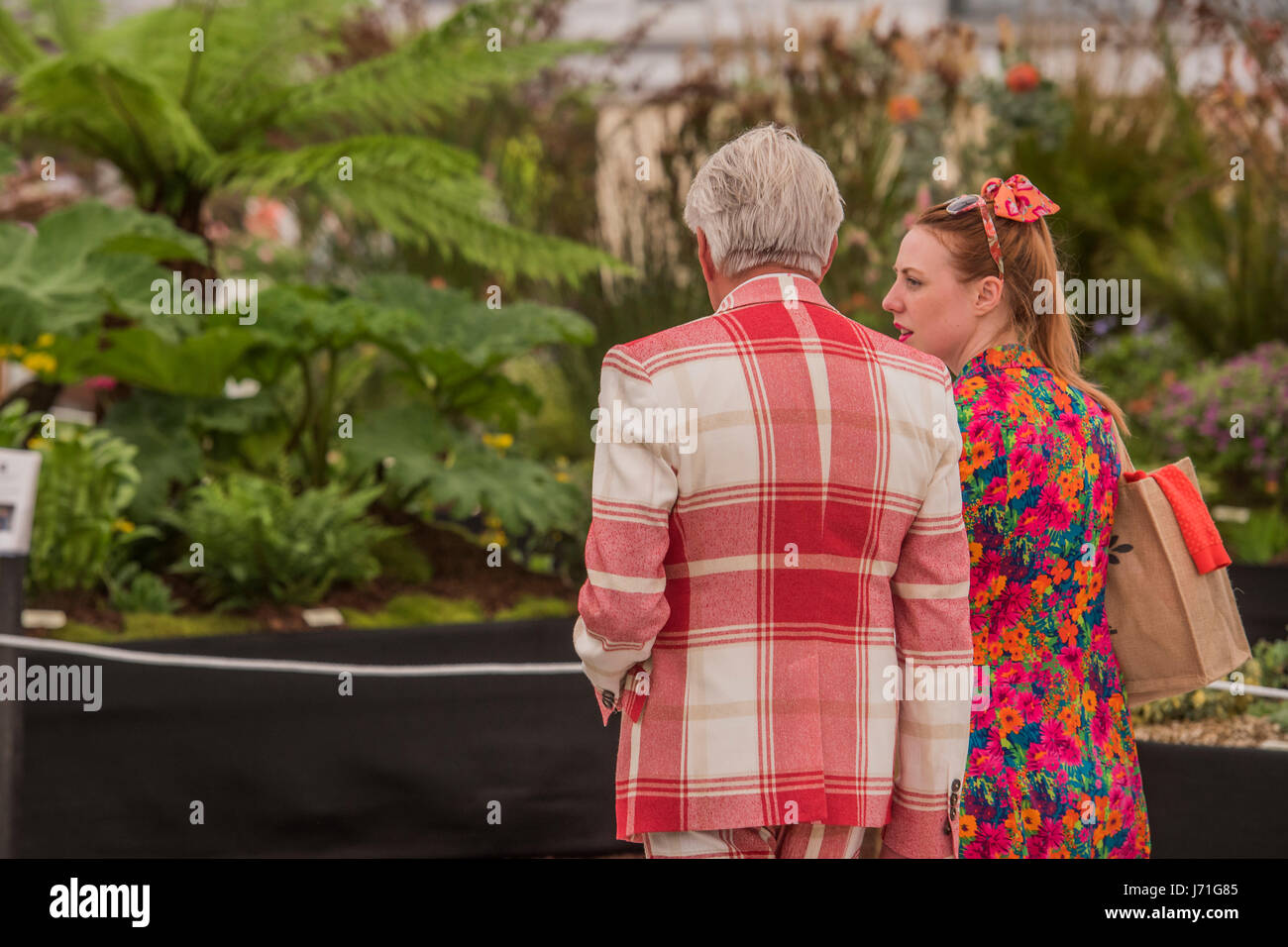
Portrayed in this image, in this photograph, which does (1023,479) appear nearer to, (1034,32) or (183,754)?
(183,754)

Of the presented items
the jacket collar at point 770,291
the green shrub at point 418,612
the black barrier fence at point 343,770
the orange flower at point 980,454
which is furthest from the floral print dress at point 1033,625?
the green shrub at point 418,612

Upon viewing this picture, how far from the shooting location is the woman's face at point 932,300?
1.85 metres

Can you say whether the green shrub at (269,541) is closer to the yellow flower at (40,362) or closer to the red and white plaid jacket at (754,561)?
the yellow flower at (40,362)

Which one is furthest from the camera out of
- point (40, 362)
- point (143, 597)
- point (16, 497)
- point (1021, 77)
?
point (1021, 77)

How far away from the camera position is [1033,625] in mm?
1769

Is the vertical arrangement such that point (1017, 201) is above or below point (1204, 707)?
above

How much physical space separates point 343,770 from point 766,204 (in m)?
2.38

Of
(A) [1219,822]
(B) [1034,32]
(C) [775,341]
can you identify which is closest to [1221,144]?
(B) [1034,32]

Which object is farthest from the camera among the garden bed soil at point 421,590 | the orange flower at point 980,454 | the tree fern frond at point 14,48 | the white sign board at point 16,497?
the tree fern frond at point 14,48

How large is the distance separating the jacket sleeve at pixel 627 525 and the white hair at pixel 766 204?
0.71 ft

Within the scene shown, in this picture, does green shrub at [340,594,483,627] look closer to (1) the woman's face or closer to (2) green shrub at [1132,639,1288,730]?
(2) green shrub at [1132,639,1288,730]

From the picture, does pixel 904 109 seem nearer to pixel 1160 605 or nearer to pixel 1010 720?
pixel 1160 605

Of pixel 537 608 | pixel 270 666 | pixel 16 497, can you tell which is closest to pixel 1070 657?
pixel 16 497
